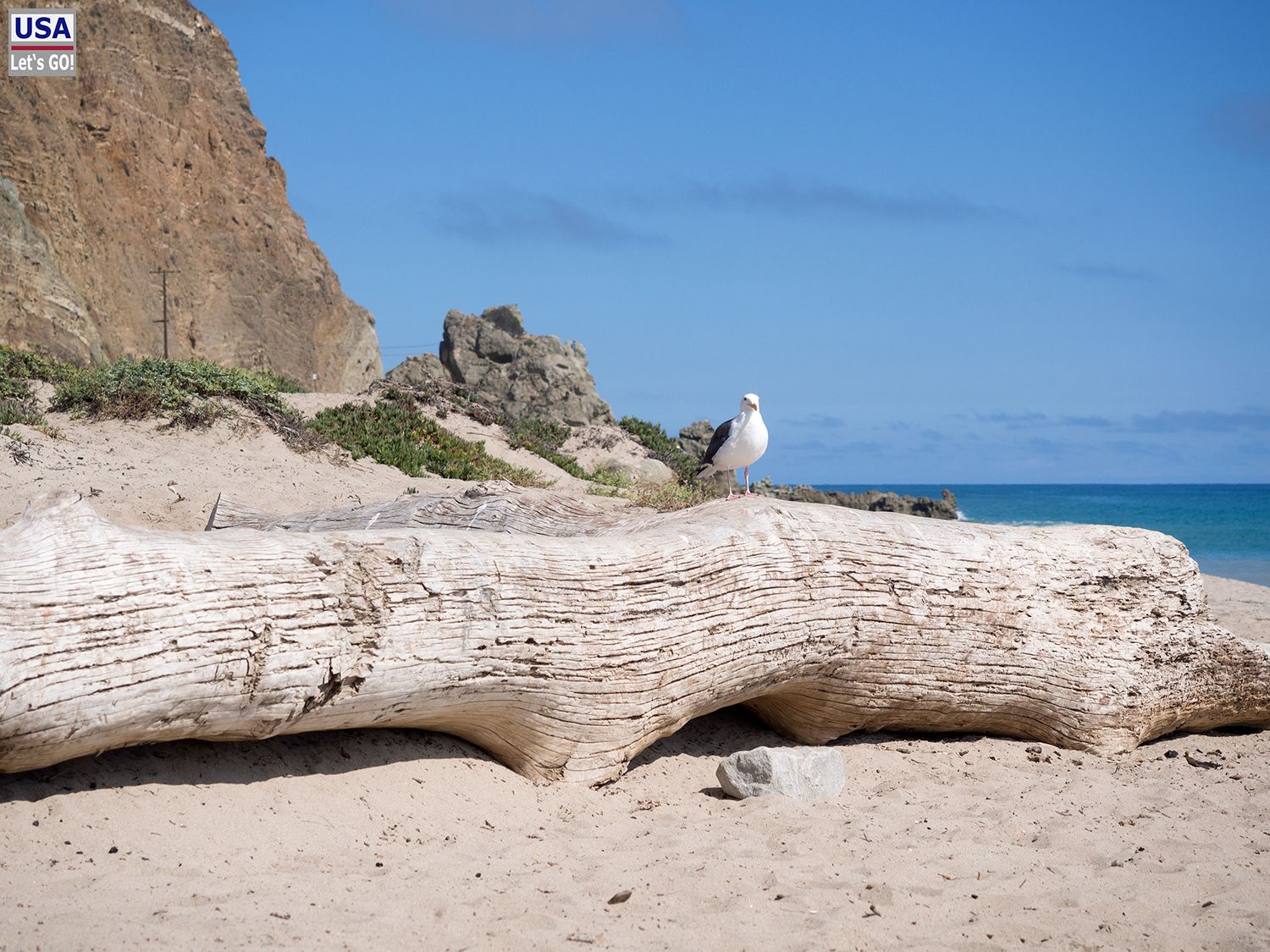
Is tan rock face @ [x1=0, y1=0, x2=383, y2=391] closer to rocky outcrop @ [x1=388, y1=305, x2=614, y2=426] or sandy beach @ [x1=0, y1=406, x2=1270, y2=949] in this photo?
rocky outcrop @ [x1=388, y1=305, x2=614, y2=426]

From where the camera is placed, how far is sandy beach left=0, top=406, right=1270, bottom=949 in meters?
3.89

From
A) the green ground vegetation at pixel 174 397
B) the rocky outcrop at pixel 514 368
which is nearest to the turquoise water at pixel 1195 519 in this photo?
the rocky outcrop at pixel 514 368

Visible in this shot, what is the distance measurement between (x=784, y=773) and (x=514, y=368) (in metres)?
19.1

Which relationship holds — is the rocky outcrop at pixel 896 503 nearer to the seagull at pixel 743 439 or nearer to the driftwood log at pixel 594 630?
the seagull at pixel 743 439

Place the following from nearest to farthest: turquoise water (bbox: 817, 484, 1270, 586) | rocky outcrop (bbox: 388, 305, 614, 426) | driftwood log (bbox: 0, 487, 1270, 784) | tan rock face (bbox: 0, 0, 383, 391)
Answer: driftwood log (bbox: 0, 487, 1270, 784), tan rock face (bbox: 0, 0, 383, 391), rocky outcrop (bbox: 388, 305, 614, 426), turquoise water (bbox: 817, 484, 1270, 586)

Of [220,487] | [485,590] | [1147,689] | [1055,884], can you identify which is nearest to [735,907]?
[1055,884]

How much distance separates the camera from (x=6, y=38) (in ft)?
66.1

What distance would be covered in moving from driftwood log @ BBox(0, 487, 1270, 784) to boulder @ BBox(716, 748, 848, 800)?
420 millimetres

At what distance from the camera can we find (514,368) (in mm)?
23812

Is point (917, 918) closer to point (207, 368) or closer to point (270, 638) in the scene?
point (270, 638)

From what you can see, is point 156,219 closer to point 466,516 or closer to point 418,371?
point 418,371

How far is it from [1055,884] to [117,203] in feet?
76.5

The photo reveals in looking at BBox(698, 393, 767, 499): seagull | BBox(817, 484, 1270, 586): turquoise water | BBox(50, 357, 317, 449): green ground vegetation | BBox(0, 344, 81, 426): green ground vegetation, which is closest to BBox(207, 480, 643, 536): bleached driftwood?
BBox(698, 393, 767, 499): seagull

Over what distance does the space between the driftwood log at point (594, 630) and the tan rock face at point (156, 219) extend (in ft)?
51.7
